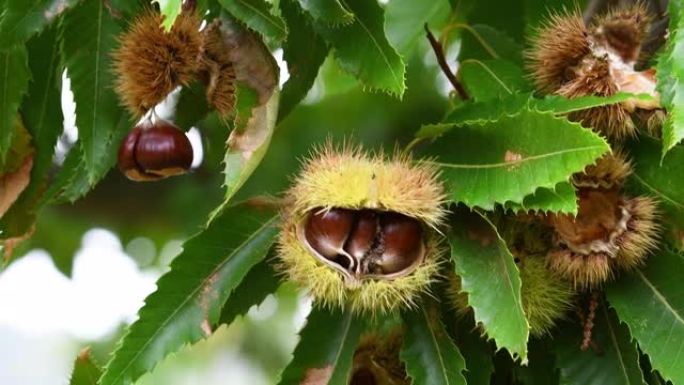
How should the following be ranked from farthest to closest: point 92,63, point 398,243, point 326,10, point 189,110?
point 189,110
point 92,63
point 326,10
point 398,243

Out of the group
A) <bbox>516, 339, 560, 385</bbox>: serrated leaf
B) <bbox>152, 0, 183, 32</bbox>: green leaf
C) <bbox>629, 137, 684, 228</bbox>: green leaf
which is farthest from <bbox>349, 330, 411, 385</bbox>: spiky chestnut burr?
<bbox>152, 0, 183, 32</bbox>: green leaf

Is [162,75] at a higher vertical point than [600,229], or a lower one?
higher

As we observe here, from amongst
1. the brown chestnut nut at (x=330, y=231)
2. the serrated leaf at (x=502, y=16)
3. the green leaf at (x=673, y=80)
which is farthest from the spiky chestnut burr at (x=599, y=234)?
the serrated leaf at (x=502, y=16)

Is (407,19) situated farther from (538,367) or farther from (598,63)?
(538,367)

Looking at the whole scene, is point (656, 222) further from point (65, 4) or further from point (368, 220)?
point (65, 4)

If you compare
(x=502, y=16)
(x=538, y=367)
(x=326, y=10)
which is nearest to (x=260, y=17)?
(x=326, y=10)

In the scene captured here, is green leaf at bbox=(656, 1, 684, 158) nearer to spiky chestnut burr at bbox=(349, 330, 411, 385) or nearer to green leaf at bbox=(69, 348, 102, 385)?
spiky chestnut burr at bbox=(349, 330, 411, 385)

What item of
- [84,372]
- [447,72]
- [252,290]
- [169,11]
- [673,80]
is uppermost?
[169,11]

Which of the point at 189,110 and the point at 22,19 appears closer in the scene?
the point at 22,19
